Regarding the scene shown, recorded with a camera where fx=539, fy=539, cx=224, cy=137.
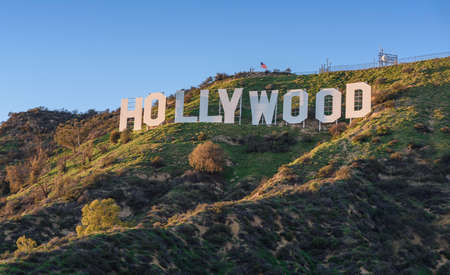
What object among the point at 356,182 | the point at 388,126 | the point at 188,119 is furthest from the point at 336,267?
the point at 188,119

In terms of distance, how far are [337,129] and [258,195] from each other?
2157 cm

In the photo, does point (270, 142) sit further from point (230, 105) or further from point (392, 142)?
point (392, 142)

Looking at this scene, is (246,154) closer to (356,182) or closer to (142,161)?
(142,161)

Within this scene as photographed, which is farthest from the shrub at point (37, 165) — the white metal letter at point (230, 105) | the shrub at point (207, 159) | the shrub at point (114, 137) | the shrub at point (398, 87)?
the shrub at point (398, 87)

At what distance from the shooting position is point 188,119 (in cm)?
7325

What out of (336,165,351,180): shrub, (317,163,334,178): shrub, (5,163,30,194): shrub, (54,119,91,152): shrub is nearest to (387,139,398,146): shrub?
(336,165,351,180): shrub

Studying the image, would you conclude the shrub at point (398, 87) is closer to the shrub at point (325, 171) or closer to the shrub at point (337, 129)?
the shrub at point (337, 129)

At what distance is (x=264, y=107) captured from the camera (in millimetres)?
68500

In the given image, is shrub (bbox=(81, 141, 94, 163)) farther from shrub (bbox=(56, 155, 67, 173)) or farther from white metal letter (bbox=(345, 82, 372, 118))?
white metal letter (bbox=(345, 82, 372, 118))

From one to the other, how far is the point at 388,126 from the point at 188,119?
2725 cm

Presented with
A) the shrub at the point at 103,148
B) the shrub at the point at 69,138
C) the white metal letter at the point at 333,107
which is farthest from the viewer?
the shrub at the point at 69,138

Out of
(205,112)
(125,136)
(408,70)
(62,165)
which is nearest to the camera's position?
(62,165)

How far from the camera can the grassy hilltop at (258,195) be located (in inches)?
1264

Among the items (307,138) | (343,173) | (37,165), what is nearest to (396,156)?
(343,173)
